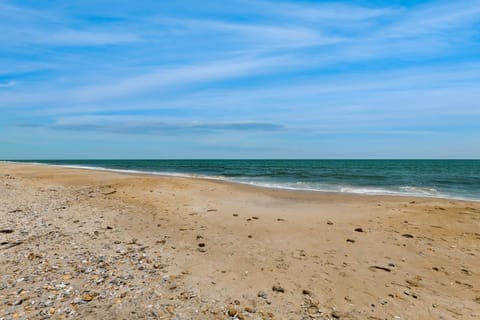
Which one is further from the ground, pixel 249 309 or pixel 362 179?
pixel 362 179

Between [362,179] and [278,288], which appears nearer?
[278,288]

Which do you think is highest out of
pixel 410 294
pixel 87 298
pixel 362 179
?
pixel 362 179

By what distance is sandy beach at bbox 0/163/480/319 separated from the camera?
4.31m

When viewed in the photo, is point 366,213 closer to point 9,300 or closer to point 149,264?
point 149,264

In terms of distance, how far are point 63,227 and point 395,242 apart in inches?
330

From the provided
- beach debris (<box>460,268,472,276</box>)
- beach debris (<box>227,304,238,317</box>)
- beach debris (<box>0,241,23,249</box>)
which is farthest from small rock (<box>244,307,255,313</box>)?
beach debris (<box>0,241,23,249</box>)

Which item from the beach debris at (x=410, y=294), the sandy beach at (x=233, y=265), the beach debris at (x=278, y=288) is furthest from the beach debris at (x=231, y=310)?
the beach debris at (x=410, y=294)

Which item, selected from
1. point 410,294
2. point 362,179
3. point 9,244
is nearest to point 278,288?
point 410,294

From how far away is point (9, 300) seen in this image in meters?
4.21

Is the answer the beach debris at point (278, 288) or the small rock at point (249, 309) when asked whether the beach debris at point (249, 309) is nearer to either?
the small rock at point (249, 309)

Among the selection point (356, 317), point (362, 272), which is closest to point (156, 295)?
point (356, 317)

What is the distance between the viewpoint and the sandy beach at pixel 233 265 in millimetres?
4312

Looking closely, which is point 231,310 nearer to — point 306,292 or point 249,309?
point 249,309

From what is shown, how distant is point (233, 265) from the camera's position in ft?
19.4
